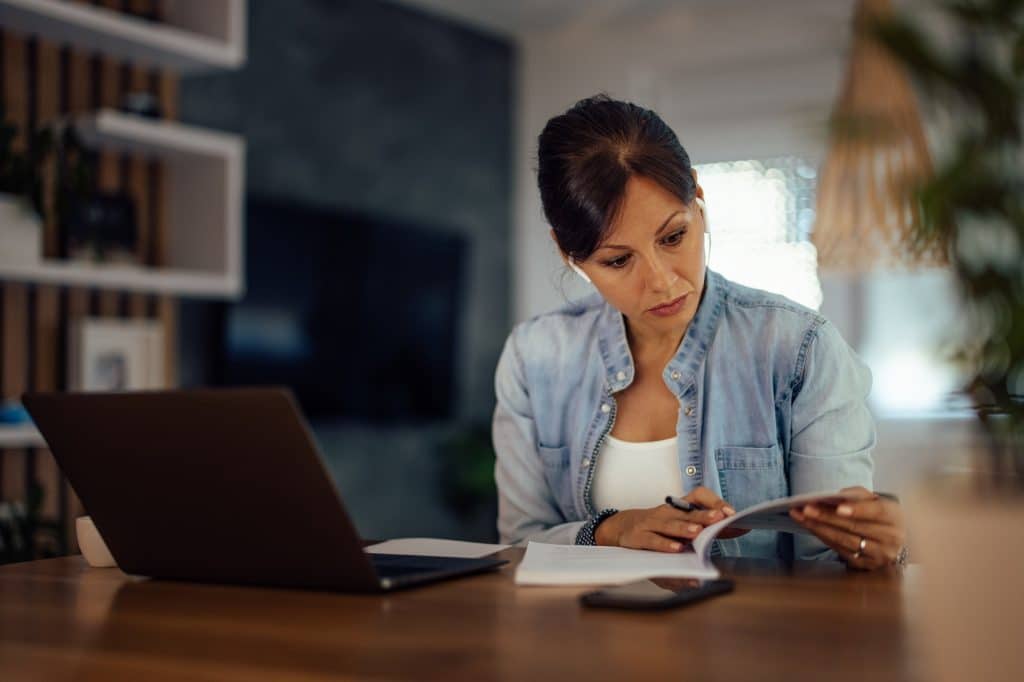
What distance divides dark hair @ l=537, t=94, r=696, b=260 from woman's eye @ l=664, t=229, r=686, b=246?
0.05m

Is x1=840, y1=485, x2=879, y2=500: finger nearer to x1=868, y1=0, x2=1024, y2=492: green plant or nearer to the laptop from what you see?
the laptop

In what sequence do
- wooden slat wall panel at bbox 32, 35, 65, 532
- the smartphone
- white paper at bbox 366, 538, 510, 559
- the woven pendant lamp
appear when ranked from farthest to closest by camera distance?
wooden slat wall panel at bbox 32, 35, 65, 532 → the woven pendant lamp → white paper at bbox 366, 538, 510, 559 → the smartphone

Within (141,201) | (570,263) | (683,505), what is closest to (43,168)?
(141,201)

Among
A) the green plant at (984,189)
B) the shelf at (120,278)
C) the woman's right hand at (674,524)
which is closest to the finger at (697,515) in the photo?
the woman's right hand at (674,524)

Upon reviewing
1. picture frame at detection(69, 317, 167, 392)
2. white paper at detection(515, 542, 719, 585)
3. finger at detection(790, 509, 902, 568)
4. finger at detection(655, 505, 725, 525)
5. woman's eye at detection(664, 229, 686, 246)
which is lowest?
white paper at detection(515, 542, 719, 585)

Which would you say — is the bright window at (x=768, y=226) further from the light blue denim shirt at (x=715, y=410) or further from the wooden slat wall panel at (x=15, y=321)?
the light blue denim shirt at (x=715, y=410)

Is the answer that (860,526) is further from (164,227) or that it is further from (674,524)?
(164,227)

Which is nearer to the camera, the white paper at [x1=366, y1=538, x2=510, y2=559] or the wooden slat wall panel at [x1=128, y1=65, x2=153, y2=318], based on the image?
the white paper at [x1=366, y1=538, x2=510, y2=559]

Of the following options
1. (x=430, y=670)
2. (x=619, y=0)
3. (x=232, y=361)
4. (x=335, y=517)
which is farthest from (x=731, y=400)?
(x=619, y=0)

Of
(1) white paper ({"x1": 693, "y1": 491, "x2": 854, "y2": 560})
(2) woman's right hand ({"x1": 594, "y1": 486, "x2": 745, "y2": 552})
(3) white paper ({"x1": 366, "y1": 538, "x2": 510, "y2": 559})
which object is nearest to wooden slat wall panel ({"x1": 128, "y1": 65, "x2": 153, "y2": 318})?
(3) white paper ({"x1": 366, "y1": 538, "x2": 510, "y2": 559})

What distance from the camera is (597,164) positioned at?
1772mm

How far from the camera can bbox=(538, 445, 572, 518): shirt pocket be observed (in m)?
1.88

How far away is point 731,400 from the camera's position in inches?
70.0

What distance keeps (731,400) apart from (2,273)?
7.21 ft
